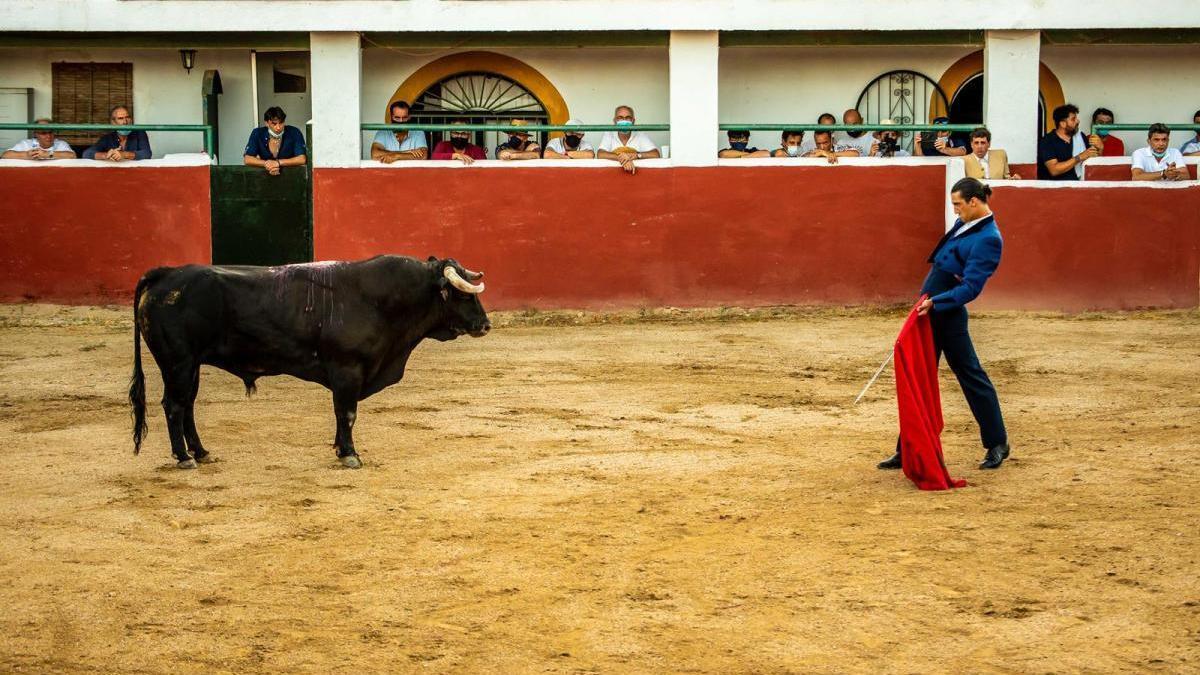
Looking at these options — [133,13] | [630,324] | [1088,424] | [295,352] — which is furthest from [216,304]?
[133,13]

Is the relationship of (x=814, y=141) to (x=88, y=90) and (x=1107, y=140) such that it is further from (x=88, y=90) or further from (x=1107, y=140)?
(x=88, y=90)

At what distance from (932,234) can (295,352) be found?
8753 mm

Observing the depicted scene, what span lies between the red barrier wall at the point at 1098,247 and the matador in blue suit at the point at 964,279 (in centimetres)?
738

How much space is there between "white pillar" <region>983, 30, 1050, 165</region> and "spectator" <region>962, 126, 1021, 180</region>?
25.7 inches

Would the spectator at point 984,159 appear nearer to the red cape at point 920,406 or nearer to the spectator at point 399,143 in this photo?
the spectator at point 399,143

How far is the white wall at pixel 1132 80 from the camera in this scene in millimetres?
17859

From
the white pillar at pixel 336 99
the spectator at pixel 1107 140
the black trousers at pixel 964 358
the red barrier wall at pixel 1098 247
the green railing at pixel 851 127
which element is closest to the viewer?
the black trousers at pixel 964 358

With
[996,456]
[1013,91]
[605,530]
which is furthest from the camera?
[1013,91]

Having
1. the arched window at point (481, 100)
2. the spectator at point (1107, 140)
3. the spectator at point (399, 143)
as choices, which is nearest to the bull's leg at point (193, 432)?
the spectator at point (399, 143)

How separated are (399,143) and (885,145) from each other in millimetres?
4882

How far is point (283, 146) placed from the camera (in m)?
16.4

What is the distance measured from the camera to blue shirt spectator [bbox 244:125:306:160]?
16406mm

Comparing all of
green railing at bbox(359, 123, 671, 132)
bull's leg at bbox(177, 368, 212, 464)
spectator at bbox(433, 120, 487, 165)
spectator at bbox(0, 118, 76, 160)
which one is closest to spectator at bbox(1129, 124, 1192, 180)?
green railing at bbox(359, 123, 671, 132)

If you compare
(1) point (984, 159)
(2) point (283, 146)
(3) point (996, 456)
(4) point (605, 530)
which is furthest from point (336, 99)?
(4) point (605, 530)
